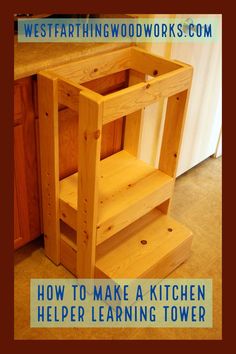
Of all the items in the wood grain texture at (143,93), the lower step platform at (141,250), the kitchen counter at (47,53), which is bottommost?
the lower step platform at (141,250)

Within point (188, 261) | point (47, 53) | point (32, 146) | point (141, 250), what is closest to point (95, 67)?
point (47, 53)

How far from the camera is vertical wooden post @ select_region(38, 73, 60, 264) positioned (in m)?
1.25

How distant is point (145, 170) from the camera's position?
1.65 m

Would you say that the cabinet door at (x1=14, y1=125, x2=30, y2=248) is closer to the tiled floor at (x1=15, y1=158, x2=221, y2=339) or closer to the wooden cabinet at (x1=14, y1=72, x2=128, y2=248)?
the wooden cabinet at (x1=14, y1=72, x2=128, y2=248)

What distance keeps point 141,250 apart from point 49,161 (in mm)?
494

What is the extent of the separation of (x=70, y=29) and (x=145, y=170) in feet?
2.05

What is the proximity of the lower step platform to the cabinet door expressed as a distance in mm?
155

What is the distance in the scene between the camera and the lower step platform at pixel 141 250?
1.46 m

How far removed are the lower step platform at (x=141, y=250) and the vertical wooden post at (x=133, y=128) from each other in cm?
30

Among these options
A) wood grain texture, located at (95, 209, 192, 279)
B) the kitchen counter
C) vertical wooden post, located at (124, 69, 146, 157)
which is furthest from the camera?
vertical wooden post, located at (124, 69, 146, 157)

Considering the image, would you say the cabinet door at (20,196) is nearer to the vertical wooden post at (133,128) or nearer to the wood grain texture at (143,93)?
the wood grain texture at (143,93)

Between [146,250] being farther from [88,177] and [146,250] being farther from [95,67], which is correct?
[95,67]

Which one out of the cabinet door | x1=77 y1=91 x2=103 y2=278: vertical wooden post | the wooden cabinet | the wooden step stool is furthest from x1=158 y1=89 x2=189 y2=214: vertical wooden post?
the cabinet door

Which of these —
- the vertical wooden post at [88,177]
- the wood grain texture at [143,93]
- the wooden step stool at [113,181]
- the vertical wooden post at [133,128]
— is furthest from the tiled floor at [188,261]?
the wood grain texture at [143,93]
